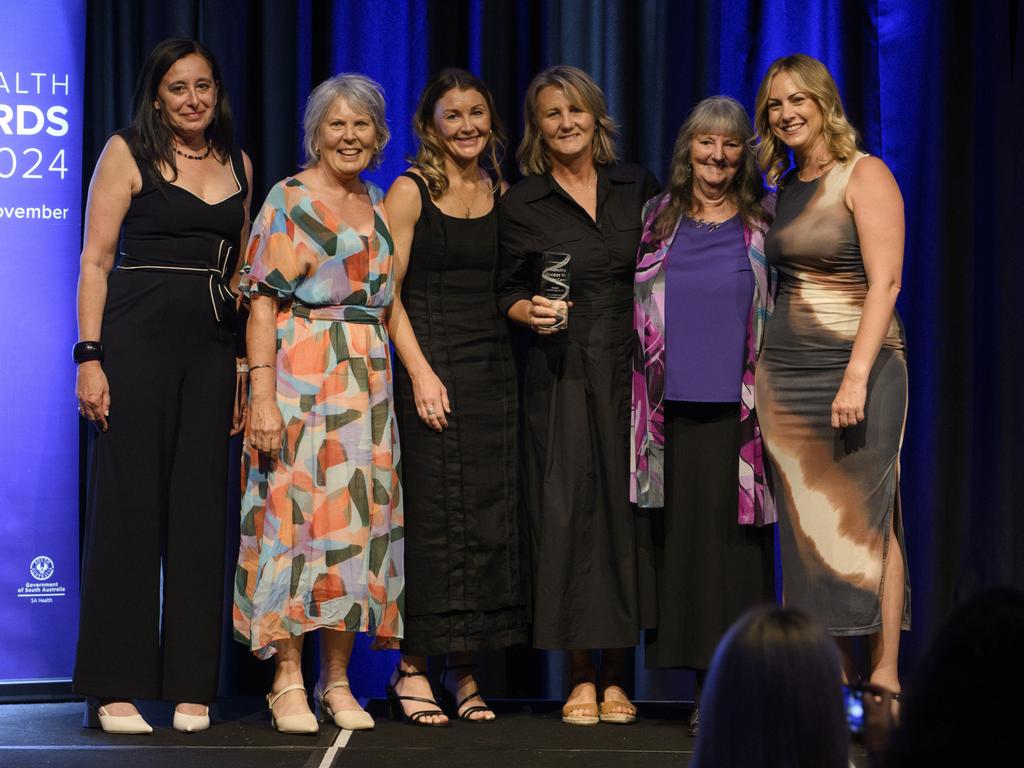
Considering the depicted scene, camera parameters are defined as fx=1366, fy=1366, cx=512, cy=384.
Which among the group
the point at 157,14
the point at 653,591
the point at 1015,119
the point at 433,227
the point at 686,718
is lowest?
the point at 686,718

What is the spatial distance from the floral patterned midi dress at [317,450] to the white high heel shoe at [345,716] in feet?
0.68

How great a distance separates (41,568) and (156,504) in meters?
0.82

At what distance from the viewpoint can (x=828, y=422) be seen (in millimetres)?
3486

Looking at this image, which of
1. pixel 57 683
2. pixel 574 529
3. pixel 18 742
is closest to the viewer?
pixel 18 742

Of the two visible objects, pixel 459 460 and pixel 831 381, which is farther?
pixel 459 460

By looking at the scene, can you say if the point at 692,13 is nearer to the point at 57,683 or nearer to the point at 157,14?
the point at 157,14

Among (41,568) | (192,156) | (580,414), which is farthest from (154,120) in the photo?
(41,568)

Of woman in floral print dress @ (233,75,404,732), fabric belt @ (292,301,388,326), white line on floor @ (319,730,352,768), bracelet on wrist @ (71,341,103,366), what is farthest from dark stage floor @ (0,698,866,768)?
fabric belt @ (292,301,388,326)

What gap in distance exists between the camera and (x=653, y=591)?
145 inches

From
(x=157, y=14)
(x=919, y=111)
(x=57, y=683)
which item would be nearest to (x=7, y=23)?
(x=157, y=14)

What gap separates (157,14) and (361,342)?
1.39 m

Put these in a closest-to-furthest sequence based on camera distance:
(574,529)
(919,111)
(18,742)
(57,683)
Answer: (18,742), (574,529), (57,683), (919,111)

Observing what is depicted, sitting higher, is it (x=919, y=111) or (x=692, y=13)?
(x=692, y=13)

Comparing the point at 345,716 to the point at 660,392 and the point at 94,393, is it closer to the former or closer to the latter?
the point at 94,393
